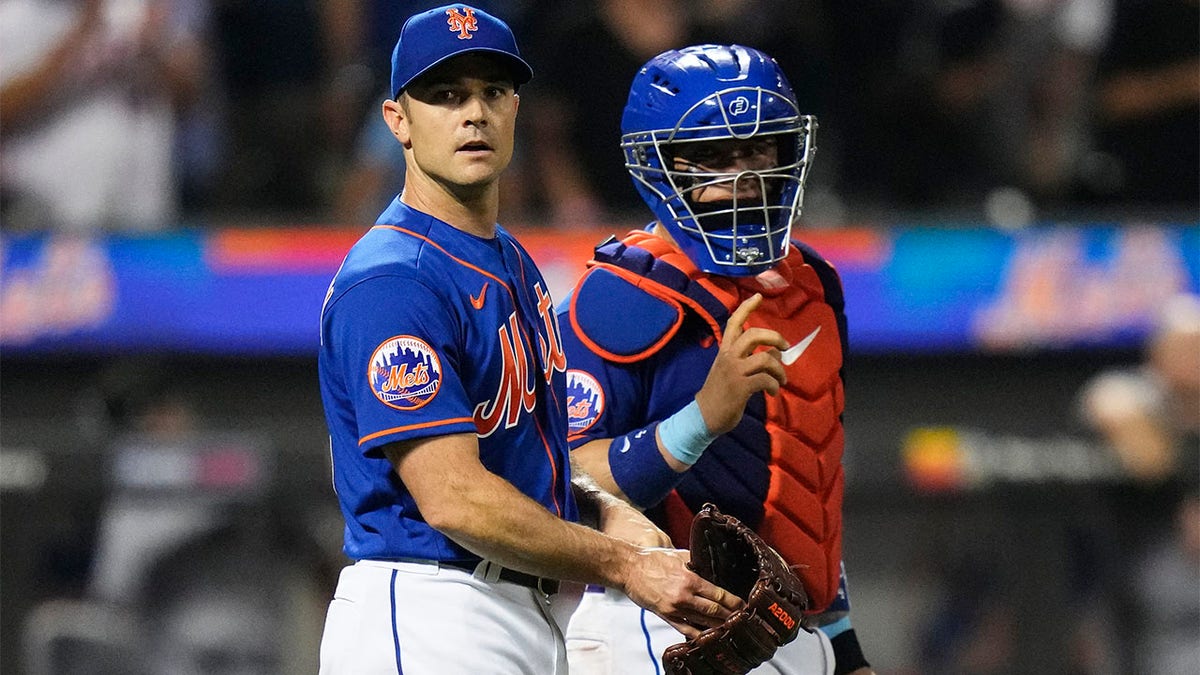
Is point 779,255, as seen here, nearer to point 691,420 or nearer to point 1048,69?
point 691,420

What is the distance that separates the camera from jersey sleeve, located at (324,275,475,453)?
2689 mm

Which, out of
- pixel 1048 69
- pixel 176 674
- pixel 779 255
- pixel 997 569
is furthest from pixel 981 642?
pixel 779 255

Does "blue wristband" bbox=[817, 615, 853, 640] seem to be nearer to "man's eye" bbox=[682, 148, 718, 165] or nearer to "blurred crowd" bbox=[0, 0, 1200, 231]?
"man's eye" bbox=[682, 148, 718, 165]

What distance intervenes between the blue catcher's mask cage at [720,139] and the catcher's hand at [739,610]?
62 centimetres

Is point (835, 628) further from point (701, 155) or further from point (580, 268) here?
point (580, 268)

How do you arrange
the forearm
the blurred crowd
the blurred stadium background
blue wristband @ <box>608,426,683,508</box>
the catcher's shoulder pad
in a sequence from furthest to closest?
the blurred crowd, the blurred stadium background, the catcher's shoulder pad, blue wristband @ <box>608,426,683,508</box>, the forearm

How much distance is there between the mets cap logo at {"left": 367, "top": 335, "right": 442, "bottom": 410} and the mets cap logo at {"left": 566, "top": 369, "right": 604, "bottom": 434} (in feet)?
2.28

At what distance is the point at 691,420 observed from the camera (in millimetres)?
3174

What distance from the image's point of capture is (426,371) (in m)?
2.70

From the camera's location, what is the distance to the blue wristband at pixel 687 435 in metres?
3.17

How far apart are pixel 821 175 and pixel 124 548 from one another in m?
3.13

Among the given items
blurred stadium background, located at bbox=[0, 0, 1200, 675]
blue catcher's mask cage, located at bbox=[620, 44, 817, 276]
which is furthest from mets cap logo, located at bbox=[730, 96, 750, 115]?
blurred stadium background, located at bbox=[0, 0, 1200, 675]

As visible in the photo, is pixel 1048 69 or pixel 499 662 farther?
pixel 1048 69

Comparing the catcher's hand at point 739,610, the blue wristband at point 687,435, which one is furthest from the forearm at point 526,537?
the blue wristband at point 687,435
